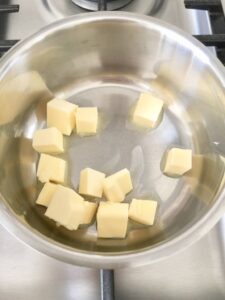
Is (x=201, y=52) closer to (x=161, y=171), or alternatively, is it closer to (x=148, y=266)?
(x=161, y=171)

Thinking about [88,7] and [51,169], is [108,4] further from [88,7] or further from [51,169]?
[51,169]

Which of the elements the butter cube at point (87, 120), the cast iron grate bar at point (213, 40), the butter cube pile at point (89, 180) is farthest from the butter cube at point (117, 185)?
the cast iron grate bar at point (213, 40)

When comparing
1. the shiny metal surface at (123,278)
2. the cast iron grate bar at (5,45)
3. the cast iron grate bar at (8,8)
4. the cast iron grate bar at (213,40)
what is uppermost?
the cast iron grate bar at (213,40)

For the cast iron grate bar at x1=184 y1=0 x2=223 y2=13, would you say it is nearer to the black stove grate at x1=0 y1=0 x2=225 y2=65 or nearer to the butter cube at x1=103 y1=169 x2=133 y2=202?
the black stove grate at x1=0 y1=0 x2=225 y2=65

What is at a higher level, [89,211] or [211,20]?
[211,20]

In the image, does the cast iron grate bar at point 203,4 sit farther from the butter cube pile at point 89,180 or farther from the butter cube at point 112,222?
the butter cube at point 112,222

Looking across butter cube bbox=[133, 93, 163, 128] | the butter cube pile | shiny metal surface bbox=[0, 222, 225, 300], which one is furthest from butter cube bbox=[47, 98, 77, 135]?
shiny metal surface bbox=[0, 222, 225, 300]

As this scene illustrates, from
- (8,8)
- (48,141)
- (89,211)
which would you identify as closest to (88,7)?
(8,8)
